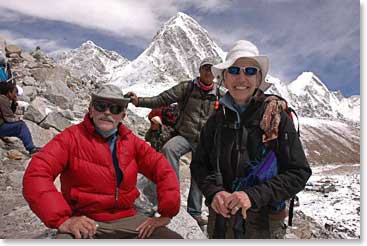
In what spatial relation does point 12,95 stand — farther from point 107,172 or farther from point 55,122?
point 107,172

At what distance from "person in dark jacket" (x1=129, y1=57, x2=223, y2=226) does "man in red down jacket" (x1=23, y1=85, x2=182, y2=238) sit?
101 centimetres

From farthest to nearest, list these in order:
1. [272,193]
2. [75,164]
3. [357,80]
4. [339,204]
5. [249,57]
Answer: [339,204] → [357,80] → [75,164] → [249,57] → [272,193]

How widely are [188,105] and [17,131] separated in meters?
2.76

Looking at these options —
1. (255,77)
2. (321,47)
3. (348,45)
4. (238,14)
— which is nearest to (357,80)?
(348,45)

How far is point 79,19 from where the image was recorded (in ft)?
11.0

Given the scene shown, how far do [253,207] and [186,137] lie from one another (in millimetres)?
1499

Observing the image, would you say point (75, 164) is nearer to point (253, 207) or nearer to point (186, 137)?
point (253, 207)

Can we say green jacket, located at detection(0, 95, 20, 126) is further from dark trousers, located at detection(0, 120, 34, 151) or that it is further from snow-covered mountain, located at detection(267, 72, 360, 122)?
snow-covered mountain, located at detection(267, 72, 360, 122)

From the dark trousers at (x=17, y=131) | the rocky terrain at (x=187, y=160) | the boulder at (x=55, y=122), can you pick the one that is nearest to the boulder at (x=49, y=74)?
the rocky terrain at (x=187, y=160)

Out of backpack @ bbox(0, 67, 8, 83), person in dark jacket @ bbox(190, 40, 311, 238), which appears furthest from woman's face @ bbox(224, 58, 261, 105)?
backpack @ bbox(0, 67, 8, 83)

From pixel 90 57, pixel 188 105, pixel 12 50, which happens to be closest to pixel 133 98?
pixel 188 105

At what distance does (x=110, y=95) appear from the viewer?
189 centimetres

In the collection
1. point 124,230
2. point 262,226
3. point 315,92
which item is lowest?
point 124,230

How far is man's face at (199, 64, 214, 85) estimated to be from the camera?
2914mm
